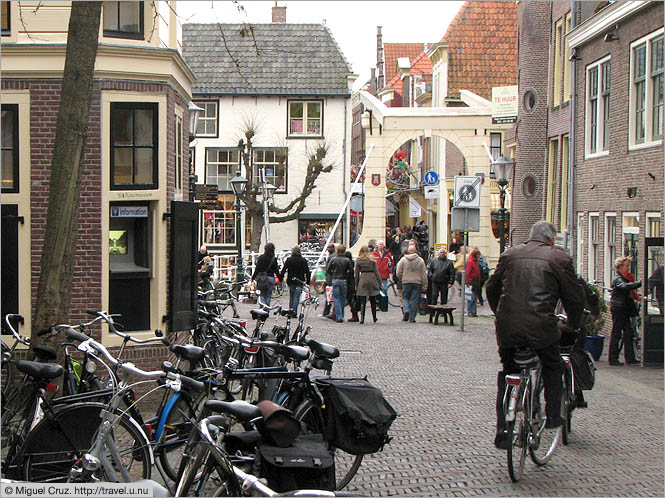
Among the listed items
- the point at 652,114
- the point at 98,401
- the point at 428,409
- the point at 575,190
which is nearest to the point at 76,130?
the point at 98,401

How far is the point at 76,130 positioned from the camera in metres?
7.89

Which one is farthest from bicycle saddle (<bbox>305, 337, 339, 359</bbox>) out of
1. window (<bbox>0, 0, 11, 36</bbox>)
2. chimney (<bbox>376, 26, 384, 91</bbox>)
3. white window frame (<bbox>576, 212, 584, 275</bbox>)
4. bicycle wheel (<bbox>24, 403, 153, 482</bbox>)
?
chimney (<bbox>376, 26, 384, 91</bbox>)

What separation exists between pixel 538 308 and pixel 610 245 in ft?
40.6

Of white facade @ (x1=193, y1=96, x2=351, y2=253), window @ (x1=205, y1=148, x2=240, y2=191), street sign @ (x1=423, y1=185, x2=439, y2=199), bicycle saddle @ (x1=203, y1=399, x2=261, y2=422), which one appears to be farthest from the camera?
window @ (x1=205, y1=148, x2=240, y2=191)

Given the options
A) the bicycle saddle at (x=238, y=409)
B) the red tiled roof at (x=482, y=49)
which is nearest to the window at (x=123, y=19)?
the bicycle saddle at (x=238, y=409)

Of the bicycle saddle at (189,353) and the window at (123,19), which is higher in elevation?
the window at (123,19)

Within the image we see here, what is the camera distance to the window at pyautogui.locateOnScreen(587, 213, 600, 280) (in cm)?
2019

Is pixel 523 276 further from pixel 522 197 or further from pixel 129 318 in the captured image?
pixel 522 197

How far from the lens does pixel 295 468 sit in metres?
4.99

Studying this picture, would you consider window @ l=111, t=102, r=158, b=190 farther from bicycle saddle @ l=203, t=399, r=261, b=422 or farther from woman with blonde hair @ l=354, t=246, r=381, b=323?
woman with blonde hair @ l=354, t=246, r=381, b=323

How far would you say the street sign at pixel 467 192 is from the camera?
64.4ft

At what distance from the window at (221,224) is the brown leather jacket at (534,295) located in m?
37.8

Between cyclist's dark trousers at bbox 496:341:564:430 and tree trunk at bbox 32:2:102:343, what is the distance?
3.73m

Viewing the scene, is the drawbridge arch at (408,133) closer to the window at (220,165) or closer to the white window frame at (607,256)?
the window at (220,165)
